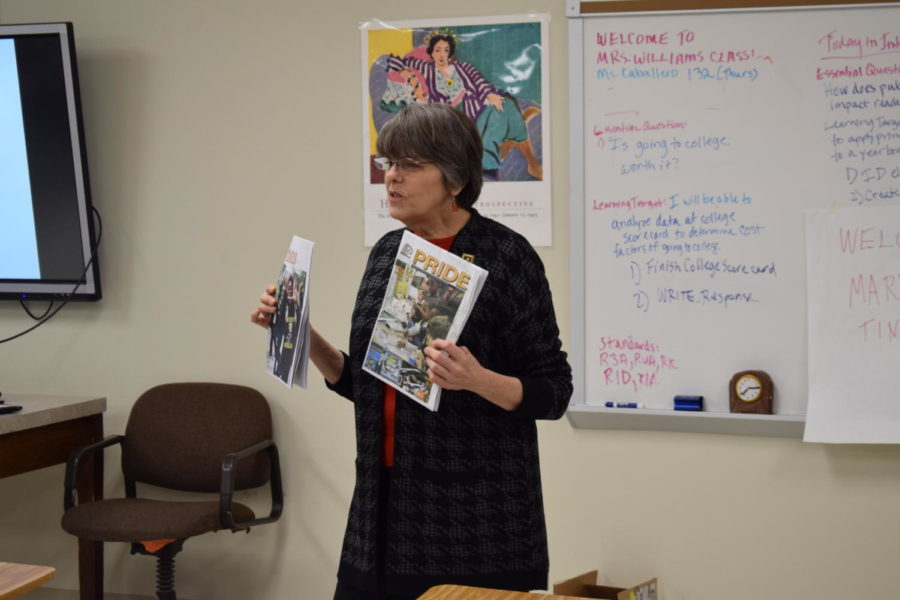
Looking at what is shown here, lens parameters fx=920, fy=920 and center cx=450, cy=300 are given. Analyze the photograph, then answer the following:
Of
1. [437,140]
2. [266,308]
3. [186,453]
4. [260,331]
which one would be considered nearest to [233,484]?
Result: [186,453]

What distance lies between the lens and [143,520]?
2.86m

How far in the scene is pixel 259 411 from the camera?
3219 mm

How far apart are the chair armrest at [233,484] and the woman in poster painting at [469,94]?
1.21 meters

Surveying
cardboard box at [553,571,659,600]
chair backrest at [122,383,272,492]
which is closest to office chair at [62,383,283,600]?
chair backrest at [122,383,272,492]

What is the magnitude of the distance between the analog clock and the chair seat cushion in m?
1.61

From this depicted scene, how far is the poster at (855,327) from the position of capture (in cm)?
271

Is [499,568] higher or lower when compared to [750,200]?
lower

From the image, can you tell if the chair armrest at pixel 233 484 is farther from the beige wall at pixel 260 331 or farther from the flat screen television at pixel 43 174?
the flat screen television at pixel 43 174

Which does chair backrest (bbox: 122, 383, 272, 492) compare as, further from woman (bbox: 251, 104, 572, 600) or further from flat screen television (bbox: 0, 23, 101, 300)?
woman (bbox: 251, 104, 572, 600)

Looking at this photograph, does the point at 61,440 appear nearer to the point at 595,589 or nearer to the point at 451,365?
the point at 595,589

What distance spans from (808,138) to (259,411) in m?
2.01

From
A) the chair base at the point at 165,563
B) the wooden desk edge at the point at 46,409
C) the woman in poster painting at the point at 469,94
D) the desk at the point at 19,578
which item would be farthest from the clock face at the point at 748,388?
the wooden desk edge at the point at 46,409

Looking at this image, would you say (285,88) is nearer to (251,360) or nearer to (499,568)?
(251,360)

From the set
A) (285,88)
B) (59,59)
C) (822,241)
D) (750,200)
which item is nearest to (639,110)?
(750,200)
